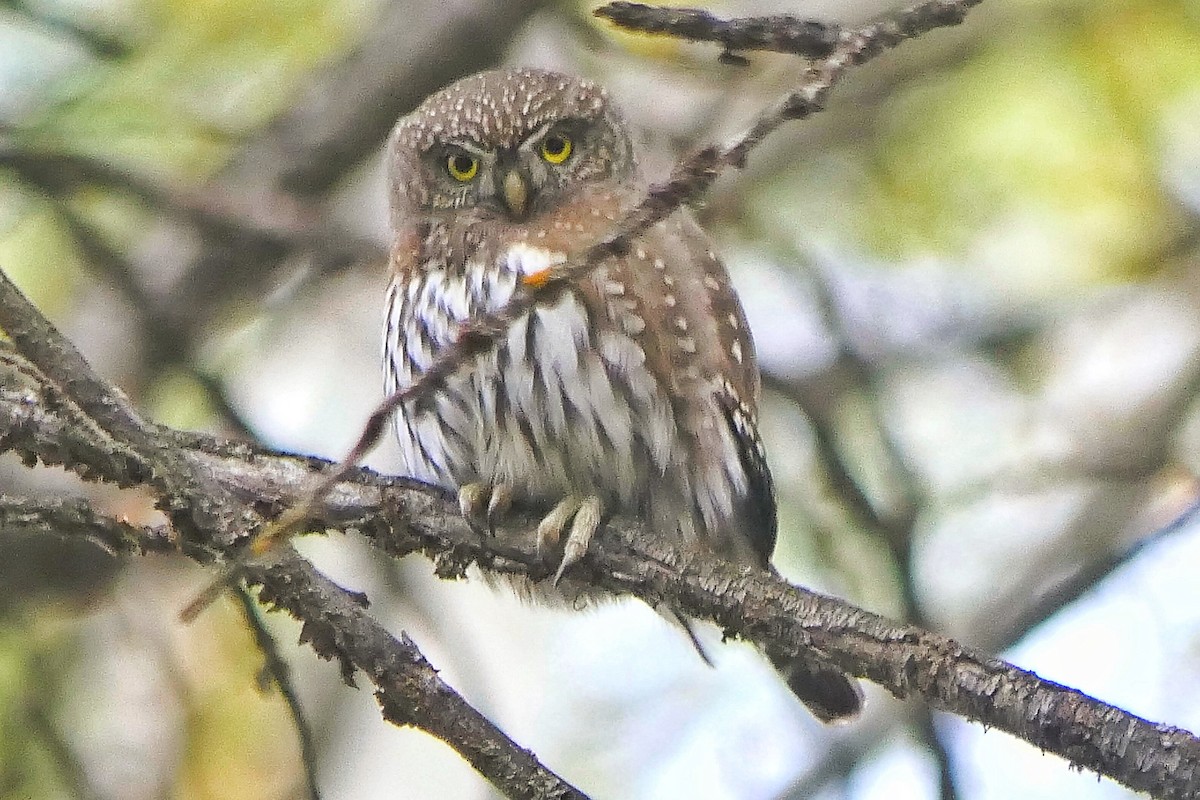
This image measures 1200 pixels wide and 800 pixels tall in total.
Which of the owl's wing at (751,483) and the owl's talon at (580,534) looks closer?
the owl's talon at (580,534)

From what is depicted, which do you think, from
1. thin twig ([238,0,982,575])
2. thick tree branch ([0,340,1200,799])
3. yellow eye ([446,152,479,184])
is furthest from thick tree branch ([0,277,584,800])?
yellow eye ([446,152,479,184])

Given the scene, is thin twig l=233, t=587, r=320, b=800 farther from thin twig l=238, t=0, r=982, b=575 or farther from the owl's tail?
the owl's tail

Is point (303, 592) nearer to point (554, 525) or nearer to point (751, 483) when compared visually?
point (554, 525)

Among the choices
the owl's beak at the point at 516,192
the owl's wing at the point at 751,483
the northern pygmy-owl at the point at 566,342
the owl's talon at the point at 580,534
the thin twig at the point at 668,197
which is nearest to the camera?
the thin twig at the point at 668,197

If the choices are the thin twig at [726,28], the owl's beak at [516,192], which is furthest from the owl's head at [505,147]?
the thin twig at [726,28]

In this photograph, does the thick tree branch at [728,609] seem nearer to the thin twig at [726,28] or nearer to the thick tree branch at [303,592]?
the thick tree branch at [303,592]

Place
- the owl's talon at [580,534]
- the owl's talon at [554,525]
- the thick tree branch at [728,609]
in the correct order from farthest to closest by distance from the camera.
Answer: the owl's talon at [554,525] < the owl's talon at [580,534] < the thick tree branch at [728,609]

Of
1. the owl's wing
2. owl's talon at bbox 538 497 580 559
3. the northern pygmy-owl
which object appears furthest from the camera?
the owl's wing
